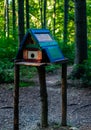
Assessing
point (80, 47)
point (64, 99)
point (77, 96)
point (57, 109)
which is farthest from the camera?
point (80, 47)

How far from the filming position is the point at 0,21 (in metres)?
37.4

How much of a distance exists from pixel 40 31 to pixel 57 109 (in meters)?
2.59

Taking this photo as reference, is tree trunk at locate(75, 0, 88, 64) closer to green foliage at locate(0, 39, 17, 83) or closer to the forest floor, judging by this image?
the forest floor

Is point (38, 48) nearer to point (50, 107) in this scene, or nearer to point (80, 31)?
point (50, 107)

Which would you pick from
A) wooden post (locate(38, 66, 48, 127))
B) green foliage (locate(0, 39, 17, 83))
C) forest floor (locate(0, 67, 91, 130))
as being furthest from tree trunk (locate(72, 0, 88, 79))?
wooden post (locate(38, 66, 48, 127))

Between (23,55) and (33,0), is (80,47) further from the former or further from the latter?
(33,0)

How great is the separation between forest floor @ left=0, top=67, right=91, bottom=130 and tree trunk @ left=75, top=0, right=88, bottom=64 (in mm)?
919

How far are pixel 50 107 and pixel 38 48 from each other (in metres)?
2.73

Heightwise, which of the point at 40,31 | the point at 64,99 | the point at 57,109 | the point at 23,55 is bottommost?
the point at 57,109

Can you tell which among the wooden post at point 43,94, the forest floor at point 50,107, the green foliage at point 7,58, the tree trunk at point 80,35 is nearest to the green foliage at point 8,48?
the green foliage at point 7,58

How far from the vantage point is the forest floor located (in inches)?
266

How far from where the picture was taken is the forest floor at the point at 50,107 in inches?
266

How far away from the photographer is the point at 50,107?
8.22m

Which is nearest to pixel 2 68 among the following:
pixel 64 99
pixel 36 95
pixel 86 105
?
pixel 36 95
